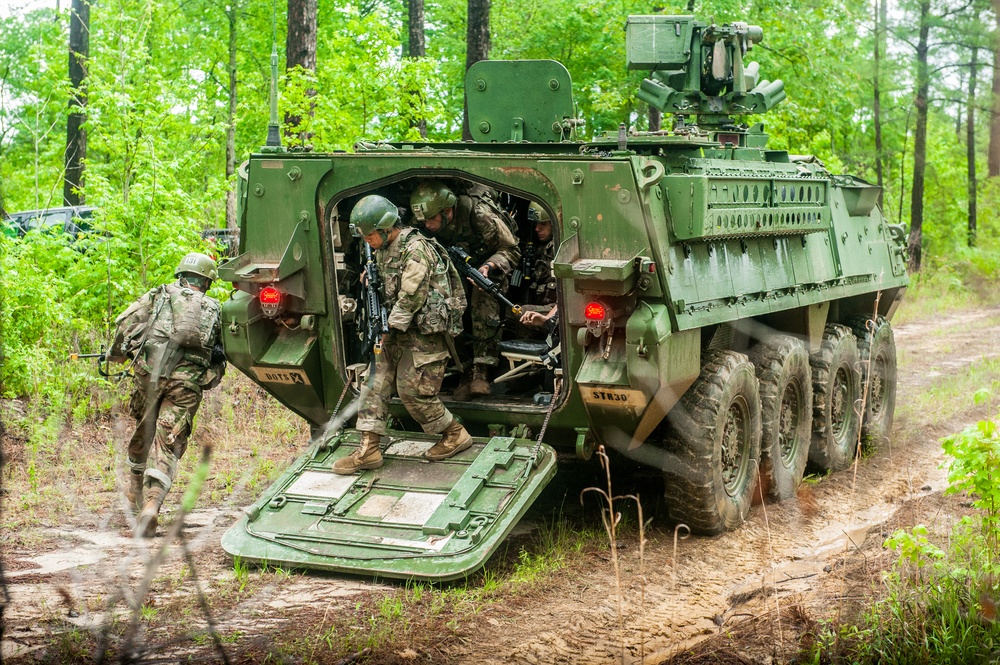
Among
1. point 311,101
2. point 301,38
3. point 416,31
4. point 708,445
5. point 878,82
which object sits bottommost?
point 708,445

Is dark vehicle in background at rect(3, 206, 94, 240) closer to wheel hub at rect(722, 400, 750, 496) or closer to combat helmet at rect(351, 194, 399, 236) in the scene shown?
combat helmet at rect(351, 194, 399, 236)

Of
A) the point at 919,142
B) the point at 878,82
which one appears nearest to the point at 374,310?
the point at 878,82

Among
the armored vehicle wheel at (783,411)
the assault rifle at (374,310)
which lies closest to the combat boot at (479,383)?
the assault rifle at (374,310)

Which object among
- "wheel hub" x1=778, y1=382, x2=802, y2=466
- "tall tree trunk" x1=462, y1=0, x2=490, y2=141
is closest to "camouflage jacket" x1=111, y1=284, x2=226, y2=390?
"wheel hub" x1=778, y1=382, x2=802, y2=466

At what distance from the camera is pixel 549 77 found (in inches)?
323

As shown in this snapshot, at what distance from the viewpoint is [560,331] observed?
6449 millimetres

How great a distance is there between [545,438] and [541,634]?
5.93ft

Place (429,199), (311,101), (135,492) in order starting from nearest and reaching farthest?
(429,199)
(135,492)
(311,101)

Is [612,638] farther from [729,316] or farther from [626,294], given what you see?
[729,316]

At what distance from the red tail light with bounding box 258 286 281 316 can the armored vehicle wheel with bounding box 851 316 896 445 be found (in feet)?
16.5

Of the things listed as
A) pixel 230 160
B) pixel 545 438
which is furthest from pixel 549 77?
pixel 230 160

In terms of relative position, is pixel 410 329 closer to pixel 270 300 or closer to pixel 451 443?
pixel 451 443

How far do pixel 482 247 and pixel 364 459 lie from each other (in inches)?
64.6

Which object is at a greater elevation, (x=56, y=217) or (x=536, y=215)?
(x=56, y=217)
